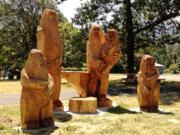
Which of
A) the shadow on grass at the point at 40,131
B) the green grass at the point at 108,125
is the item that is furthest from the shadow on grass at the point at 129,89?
the shadow on grass at the point at 40,131

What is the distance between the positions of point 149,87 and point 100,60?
6.70ft

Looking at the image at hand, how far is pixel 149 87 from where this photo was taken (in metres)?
7.12

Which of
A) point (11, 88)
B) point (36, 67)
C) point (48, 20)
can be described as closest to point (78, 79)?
point (48, 20)

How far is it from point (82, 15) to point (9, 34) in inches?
468

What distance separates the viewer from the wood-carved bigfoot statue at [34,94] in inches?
181

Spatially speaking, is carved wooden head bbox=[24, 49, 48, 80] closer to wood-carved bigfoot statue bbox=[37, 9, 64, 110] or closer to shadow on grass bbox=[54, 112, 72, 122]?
shadow on grass bbox=[54, 112, 72, 122]

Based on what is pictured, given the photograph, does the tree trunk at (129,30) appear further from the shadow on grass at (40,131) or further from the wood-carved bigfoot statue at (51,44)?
the shadow on grass at (40,131)

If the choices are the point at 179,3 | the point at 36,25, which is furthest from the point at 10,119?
the point at 36,25

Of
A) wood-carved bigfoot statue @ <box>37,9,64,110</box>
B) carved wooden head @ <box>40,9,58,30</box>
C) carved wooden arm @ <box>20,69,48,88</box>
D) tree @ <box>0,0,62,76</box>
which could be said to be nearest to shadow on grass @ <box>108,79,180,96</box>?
wood-carved bigfoot statue @ <box>37,9,64,110</box>

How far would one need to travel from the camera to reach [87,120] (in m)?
5.74

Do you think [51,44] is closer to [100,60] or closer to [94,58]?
[94,58]

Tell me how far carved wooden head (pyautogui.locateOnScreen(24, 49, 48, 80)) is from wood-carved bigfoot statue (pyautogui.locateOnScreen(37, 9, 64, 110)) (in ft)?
5.99

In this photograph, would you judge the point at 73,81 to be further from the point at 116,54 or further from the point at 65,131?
the point at 65,131

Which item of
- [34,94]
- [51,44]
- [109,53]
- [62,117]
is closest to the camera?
[34,94]
